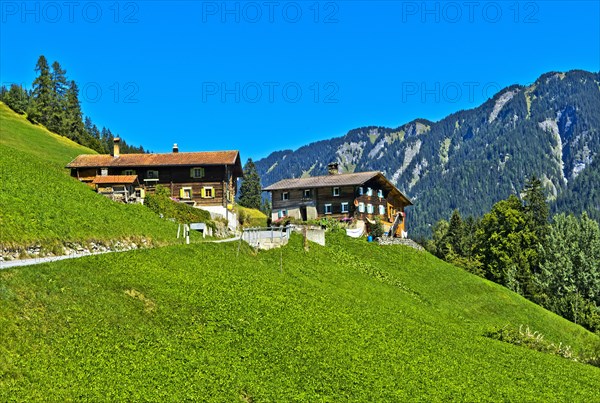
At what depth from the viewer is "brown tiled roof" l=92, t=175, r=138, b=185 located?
6544cm

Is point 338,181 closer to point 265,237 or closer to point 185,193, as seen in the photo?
point 185,193

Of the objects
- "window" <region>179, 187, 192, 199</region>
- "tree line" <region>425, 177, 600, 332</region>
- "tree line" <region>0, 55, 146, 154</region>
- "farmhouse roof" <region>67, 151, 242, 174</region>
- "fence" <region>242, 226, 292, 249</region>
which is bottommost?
"tree line" <region>425, 177, 600, 332</region>

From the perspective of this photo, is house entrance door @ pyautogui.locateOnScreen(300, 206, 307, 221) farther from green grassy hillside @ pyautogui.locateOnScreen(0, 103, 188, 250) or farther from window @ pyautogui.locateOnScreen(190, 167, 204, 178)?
green grassy hillside @ pyautogui.locateOnScreen(0, 103, 188, 250)

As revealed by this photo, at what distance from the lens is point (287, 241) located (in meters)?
42.8

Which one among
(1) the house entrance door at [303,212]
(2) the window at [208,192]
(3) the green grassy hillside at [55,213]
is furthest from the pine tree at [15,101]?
(3) the green grassy hillside at [55,213]

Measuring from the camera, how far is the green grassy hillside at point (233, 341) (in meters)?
18.1

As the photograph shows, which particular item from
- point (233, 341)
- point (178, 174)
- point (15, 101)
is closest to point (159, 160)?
point (178, 174)

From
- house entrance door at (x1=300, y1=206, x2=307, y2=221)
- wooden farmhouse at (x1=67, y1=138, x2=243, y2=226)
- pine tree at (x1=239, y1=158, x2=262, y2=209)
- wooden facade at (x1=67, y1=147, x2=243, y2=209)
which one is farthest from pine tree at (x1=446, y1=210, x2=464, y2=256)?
wooden facade at (x1=67, y1=147, x2=243, y2=209)

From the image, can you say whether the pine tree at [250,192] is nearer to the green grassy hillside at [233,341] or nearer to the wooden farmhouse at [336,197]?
the wooden farmhouse at [336,197]

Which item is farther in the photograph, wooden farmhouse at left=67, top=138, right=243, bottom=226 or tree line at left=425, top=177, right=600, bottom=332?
wooden farmhouse at left=67, top=138, right=243, bottom=226

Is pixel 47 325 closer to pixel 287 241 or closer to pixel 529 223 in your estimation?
pixel 287 241

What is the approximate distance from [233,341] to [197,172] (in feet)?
159

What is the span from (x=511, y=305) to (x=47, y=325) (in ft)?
131

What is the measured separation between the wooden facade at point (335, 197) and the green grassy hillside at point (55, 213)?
2532cm
